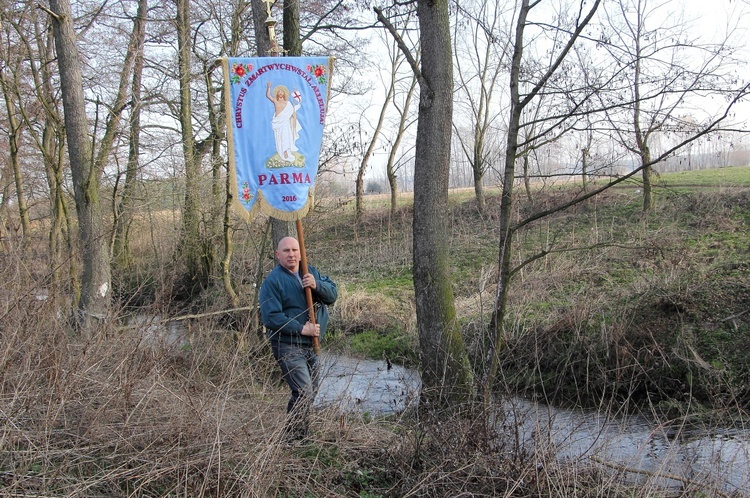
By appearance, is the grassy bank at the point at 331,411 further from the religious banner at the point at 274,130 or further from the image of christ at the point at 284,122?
the image of christ at the point at 284,122

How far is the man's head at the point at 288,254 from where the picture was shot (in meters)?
5.66

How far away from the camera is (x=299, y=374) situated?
5.45 meters

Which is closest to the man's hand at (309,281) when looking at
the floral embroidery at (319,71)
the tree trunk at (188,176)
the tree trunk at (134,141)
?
the floral embroidery at (319,71)

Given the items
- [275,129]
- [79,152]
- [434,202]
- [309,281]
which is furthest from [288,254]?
[79,152]

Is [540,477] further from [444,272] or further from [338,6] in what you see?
[338,6]

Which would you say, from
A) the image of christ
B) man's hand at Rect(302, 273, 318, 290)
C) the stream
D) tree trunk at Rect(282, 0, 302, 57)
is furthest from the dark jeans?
tree trunk at Rect(282, 0, 302, 57)

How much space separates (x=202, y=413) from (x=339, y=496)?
117 cm

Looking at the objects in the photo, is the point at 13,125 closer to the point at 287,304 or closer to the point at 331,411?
the point at 287,304

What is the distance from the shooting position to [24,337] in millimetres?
5172

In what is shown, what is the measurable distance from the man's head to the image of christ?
4.26 ft

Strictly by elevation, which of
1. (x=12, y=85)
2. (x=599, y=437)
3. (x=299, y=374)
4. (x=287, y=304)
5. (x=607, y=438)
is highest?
(x=12, y=85)

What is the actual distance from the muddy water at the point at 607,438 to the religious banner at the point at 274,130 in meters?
1.91

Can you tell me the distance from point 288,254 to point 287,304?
18.5 inches

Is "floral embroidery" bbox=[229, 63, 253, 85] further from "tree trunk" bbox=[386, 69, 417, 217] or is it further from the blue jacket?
"tree trunk" bbox=[386, 69, 417, 217]
